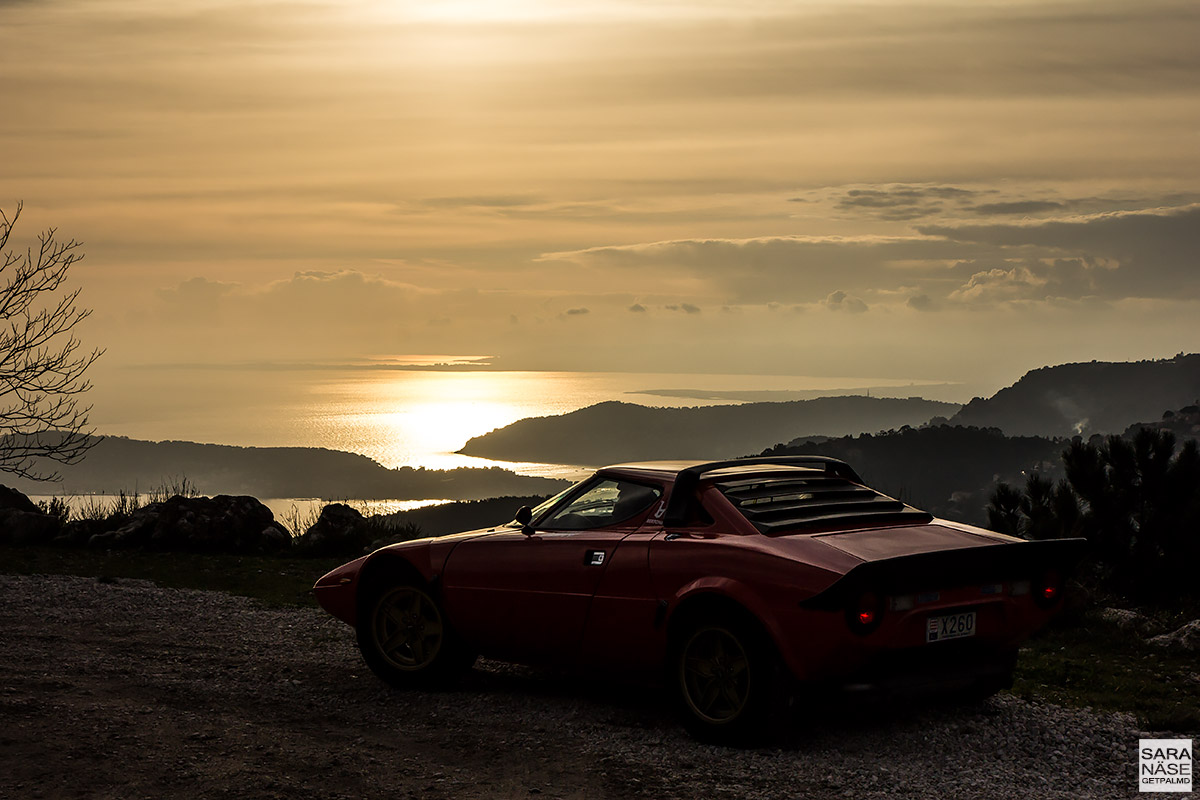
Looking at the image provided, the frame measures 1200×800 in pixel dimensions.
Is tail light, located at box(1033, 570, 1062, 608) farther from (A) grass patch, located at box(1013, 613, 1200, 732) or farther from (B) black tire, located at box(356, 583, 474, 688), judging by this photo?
(B) black tire, located at box(356, 583, 474, 688)

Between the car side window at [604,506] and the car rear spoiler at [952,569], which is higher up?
the car side window at [604,506]

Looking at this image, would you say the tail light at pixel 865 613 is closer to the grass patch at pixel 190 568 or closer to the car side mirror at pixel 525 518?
the car side mirror at pixel 525 518

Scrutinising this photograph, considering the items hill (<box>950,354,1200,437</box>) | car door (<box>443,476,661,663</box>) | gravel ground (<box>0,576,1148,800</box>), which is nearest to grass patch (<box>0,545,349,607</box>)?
gravel ground (<box>0,576,1148,800</box>)

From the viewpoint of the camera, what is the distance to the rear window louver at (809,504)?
6988 millimetres

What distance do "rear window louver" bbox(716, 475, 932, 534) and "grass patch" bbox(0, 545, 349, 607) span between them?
7.44m

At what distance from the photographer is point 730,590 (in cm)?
659

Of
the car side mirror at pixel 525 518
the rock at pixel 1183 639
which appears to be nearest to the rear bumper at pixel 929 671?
the car side mirror at pixel 525 518

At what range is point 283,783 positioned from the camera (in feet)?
20.1

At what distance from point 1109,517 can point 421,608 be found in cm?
877

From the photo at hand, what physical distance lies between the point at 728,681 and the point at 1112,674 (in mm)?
4054

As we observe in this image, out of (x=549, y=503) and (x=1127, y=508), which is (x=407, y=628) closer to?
(x=549, y=503)

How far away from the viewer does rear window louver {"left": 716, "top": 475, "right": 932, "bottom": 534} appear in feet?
22.9

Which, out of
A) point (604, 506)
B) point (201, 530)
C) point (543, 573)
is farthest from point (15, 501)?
point (604, 506)

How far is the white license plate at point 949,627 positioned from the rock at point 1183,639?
175 inches
